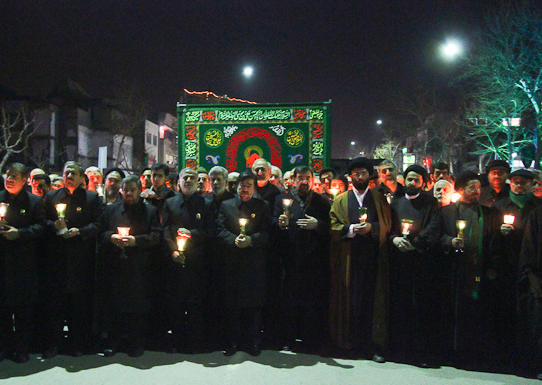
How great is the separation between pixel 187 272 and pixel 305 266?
4.67 feet

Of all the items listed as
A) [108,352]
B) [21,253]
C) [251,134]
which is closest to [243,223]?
[108,352]

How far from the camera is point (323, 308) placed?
5879 mm

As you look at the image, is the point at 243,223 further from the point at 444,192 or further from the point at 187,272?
the point at 444,192

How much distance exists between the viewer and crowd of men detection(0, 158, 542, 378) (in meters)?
5.26

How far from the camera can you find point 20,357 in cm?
509

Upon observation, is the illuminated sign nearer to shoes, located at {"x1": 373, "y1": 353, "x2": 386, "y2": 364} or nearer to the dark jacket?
the dark jacket

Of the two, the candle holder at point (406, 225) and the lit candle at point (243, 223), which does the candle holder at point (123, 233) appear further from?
the candle holder at point (406, 225)

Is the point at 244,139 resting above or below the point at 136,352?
above

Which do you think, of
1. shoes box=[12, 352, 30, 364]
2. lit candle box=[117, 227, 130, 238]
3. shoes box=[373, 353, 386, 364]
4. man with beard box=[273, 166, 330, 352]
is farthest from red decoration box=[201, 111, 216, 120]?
shoes box=[373, 353, 386, 364]

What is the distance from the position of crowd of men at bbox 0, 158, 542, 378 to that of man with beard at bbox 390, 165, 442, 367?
0.04 ft

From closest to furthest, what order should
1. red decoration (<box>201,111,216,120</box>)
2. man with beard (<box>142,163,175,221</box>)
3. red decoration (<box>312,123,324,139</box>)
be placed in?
man with beard (<box>142,163,175,221</box>) < red decoration (<box>312,123,324,139</box>) < red decoration (<box>201,111,216,120</box>)

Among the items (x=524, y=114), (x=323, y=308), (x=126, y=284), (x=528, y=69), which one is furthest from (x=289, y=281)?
(x=524, y=114)

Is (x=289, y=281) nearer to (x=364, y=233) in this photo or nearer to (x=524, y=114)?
(x=364, y=233)

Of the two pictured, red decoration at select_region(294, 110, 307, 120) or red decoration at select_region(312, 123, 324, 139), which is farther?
red decoration at select_region(294, 110, 307, 120)
